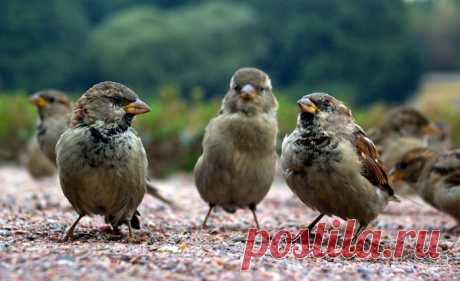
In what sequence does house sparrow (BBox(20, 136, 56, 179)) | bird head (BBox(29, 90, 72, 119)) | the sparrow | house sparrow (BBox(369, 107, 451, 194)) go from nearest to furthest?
the sparrow < bird head (BBox(29, 90, 72, 119)) < house sparrow (BBox(369, 107, 451, 194)) < house sparrow (BBox(20, 136, 56, 179))

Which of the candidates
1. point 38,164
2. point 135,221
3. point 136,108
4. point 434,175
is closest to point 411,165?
point 434,175

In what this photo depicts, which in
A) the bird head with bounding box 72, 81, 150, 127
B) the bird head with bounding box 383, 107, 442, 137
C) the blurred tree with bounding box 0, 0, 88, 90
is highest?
the bird head with bounding box 72, 81, 150, 127

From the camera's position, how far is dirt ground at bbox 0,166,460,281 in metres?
3.76

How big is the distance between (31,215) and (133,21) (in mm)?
32224

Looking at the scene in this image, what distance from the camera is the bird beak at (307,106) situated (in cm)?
527

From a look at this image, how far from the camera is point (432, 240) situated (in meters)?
6.20

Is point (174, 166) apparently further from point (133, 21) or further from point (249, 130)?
point (133, 21)

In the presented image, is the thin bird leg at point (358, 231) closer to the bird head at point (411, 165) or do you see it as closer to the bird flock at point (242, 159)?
the bird flock at point (242, 159)

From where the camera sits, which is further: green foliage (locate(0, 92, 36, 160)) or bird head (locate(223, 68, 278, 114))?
green foliage (locate(0, 92, 36, 160))

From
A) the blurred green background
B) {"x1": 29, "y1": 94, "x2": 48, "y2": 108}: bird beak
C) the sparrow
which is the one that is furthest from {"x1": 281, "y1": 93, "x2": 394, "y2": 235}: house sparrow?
the blurred green background

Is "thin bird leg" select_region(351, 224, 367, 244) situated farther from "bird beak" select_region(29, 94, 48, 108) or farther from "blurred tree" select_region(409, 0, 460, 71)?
"blurred tree" select_region(409, 0, 460, 71)

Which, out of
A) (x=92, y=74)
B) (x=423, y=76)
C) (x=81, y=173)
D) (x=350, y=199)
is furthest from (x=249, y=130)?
(x=423, y=76)

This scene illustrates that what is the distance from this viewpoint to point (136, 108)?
5.07m

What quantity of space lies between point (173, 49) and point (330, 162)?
32.4m
